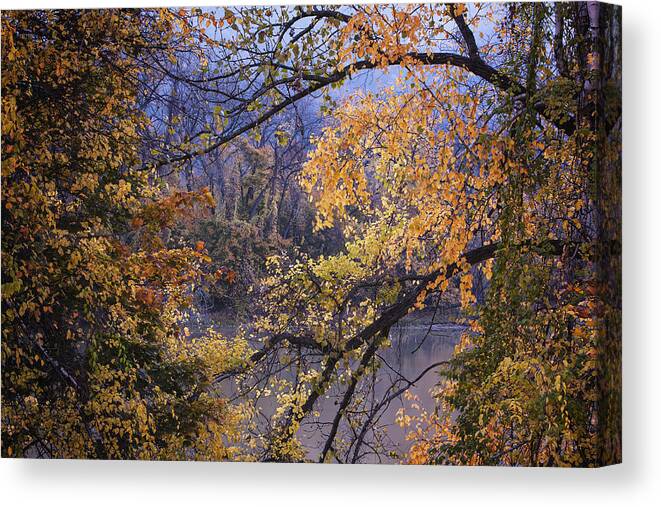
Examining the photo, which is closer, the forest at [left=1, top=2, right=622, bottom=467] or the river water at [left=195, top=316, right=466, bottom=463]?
the forest at [left=1, top=2, right=622, bottom=467]

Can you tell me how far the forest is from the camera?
6.46 m

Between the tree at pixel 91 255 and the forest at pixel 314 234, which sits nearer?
the forest at pixel 314 234

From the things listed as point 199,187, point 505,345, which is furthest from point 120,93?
point 505,345

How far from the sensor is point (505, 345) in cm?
654

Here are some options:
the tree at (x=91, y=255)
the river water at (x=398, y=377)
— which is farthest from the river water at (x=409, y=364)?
the tree at (x=91, y=255)

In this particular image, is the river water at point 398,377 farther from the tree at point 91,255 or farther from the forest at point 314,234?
the tree at point 91,255

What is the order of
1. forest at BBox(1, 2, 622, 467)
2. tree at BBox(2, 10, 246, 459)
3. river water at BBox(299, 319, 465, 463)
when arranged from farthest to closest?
tree at BBox(2, 10, 246, 459) → river water at BBox(299, 319, 465, 463) → forest at BBox(1, 2, 622, 467)

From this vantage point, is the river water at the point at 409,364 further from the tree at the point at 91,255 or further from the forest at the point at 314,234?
the tree at the point at 91,255

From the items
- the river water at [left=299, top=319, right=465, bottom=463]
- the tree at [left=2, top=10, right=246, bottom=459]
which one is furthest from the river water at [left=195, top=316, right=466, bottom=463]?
the tree at [left=2, top=10, right=246, bottom=459]

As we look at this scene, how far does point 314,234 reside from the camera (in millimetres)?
6742

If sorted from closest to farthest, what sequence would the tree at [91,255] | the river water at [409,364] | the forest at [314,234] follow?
1. the forest at [314,234]
2. the river water at [409,364]
3. the tree at [91,255]

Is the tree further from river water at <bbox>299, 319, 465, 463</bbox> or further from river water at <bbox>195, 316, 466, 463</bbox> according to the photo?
river water at <bbox>299, 319, 465, 463</bbox>

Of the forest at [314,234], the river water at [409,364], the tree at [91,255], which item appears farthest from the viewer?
the tree at [91,255]

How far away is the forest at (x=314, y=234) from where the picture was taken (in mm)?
6465
